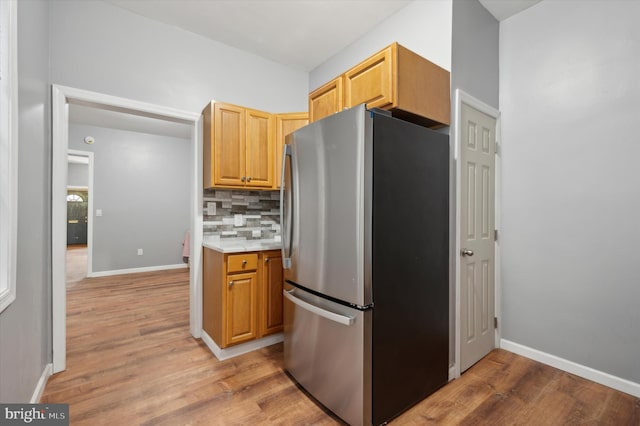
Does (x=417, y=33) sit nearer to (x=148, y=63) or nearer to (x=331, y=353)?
(x=148, y=63)

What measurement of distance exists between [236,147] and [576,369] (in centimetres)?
330

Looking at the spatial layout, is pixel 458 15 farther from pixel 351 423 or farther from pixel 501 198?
pixel 351 423

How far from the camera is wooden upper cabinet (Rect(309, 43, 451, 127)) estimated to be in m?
1.76

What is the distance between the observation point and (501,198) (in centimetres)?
256

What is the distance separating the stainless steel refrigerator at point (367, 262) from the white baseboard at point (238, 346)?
2.00 ft

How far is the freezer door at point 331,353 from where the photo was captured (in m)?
1.53

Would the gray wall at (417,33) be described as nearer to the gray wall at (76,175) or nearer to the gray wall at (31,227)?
the gray wall at (31,227)

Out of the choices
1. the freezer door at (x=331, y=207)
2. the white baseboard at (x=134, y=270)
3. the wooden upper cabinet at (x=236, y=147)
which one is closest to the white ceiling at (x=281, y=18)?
the wooden upper cabinet at (x=236, y=147)

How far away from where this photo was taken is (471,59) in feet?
7.42

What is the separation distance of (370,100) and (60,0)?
2495mm

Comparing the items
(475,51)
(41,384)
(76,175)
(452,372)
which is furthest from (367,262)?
(76,175)

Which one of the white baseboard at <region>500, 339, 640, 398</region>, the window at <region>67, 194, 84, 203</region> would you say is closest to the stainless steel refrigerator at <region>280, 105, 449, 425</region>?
the white baseboard at <region>500, 339, 640, 398</region>

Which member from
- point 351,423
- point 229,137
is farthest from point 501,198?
point 229,137

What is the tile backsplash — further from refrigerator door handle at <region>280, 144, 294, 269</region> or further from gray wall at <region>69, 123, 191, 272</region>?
gray wall at <region>69, 123, 191, 272</region>
